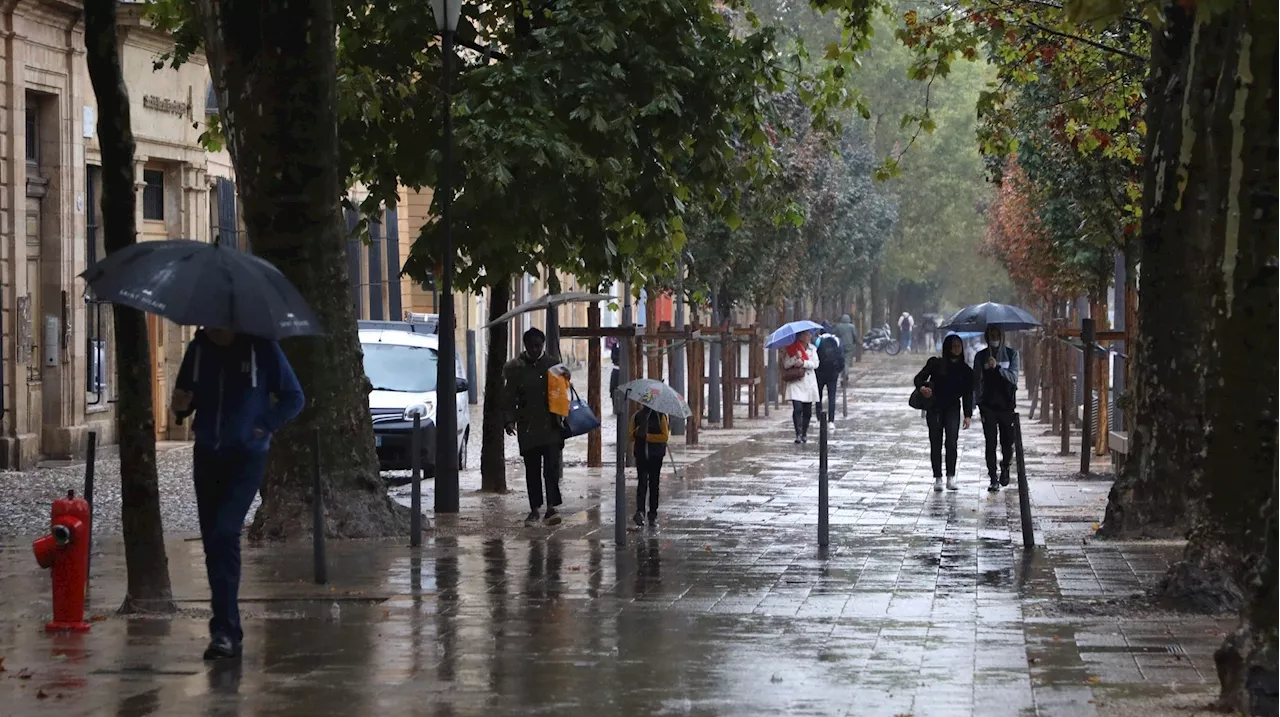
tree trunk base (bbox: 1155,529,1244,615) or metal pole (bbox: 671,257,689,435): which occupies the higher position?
metal pole (bbox: 671,257,689,435)

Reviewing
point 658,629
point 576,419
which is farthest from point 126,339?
point 576,419

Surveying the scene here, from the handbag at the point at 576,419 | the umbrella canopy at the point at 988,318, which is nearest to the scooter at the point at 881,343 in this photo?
the umbrella canopy at the point at 988,318

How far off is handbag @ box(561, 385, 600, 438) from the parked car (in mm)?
5031

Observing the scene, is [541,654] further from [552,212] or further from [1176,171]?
[552,212]

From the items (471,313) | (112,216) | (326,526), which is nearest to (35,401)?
(326,526)

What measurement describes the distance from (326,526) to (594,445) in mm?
9985

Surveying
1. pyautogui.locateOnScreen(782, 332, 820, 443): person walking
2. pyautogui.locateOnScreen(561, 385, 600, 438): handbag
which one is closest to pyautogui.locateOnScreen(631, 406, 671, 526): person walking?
pyautogui.locateOnScreen(561, 385, 600, 438): handbag

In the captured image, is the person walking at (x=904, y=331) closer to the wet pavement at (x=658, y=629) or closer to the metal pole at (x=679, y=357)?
the metal pole at (x=679, y=357)

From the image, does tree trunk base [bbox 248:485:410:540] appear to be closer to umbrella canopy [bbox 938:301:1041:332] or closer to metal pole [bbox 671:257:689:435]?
umbrella canopy [bbox 938:301:1041:332]

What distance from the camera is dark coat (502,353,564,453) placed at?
17188 mm

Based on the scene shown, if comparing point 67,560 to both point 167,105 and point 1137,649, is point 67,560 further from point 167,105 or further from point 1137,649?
point 167,105

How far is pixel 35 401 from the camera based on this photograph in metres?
26.9

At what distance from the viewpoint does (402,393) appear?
24016 mm

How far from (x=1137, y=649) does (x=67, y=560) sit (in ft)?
16.2
